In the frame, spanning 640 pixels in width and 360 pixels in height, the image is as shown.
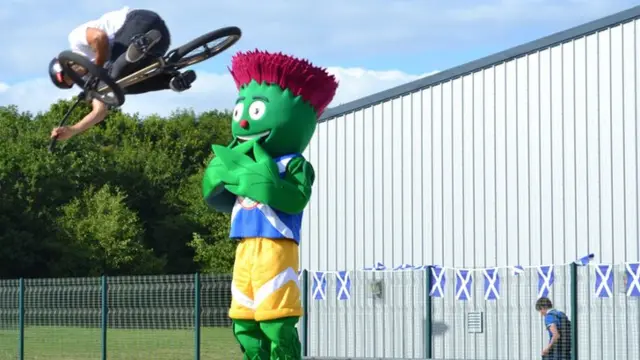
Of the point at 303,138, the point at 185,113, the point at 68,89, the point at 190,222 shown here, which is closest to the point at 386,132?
the point at 303,138

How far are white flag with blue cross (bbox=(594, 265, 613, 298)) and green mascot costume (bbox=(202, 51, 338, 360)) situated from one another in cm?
591

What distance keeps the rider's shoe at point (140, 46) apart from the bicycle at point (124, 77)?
129 mm

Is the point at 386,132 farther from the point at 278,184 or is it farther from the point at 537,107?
the point at 278,184

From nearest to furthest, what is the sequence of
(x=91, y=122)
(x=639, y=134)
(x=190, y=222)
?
(x=91, y=122), (x=639, y=134), (x=190, y=222)

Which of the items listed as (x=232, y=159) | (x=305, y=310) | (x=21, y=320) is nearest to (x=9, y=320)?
(x=21, y=320)

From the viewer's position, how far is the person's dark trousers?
9.43 m

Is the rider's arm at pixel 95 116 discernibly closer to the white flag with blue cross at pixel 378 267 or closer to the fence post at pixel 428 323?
the fence post at pixel 428 323

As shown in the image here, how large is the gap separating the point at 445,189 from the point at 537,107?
2.04m

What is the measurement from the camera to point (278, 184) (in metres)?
10.6

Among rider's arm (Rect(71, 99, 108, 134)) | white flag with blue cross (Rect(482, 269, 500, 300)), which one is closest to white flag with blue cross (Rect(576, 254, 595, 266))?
white flag with blue cross (Rect(482, 269, 500, 300))

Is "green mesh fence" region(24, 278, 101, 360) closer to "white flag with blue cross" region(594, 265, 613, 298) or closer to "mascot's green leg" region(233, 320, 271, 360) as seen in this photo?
"white flag with blue cross" region(594, 265, 613, 298)

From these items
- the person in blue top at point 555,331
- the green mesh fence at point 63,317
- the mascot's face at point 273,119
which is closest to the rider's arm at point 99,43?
the mascot's face at point 273,119

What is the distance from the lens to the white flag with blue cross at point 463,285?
17516mm

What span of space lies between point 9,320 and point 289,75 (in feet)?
36.4
